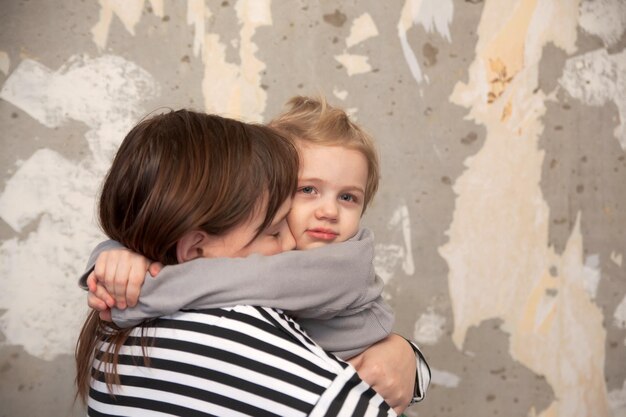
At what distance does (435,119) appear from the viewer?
221cm

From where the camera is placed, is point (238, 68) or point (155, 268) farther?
point (238, 68)

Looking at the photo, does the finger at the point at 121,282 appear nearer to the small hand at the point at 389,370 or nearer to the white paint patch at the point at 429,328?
the small hand at the point at 389,370

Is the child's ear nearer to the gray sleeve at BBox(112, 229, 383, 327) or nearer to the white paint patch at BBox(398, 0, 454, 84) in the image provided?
the gray sleeve at BBox(112, 229, 383, 327)

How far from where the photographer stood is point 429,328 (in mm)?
2258

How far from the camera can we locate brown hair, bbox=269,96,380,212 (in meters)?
1.38

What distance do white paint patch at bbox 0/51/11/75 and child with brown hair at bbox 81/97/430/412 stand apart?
97 centimetres

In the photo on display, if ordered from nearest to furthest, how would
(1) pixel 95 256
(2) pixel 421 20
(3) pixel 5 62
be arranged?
(1) pixel 95 256
(3) pixel 5 62
(2) pixel 421 20

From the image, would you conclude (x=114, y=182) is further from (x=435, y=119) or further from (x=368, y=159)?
(x=435, y=119)

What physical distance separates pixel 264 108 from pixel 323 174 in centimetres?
82

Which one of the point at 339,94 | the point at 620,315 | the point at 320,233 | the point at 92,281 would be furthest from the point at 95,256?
the point at 620,315

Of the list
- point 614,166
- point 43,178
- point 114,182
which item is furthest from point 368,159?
point 614,166

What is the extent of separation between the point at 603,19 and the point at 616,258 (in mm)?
837

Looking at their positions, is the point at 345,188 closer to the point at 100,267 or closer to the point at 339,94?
the point at 100,267

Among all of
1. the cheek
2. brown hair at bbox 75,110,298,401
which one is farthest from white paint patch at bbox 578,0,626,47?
brown hair at bbox 75,110,298,401
